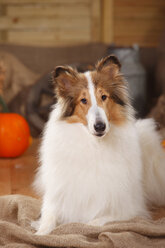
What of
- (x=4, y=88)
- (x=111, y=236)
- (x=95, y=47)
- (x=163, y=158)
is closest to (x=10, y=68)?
(x=4, y=88)

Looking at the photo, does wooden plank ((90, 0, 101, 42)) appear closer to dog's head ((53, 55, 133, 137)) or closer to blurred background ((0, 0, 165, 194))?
blurred background ((0, 0, 165, 194))

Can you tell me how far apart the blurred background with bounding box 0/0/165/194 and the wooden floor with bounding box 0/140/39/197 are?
1cm

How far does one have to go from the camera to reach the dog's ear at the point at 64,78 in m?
2.33

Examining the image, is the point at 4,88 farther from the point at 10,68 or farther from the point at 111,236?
the point at 111,236

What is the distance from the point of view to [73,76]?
2.32m

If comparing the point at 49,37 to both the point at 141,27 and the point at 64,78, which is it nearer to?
the point at 141,27

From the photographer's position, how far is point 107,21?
6082 millimetres

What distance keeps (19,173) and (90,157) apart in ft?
5.13

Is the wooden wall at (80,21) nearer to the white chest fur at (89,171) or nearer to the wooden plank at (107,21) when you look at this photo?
the wooden plank at (107,21)

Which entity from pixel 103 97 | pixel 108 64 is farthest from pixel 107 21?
pixel 103 97

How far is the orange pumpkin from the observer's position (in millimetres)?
4152

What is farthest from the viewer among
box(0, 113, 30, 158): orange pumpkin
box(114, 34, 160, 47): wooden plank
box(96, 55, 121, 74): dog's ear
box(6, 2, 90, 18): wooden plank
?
box(114, 34, 160, 47): wooden plank

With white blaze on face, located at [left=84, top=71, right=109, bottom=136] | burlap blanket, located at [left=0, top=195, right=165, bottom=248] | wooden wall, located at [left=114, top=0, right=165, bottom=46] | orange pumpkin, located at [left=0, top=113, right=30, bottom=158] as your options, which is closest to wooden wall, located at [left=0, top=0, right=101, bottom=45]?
wooden wall, located at [left=114, top=0, right=165, bottom=46]

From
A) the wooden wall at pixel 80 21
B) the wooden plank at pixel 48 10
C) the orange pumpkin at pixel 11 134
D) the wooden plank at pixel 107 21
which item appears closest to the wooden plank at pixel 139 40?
the wooden wall at pixel 80 21
